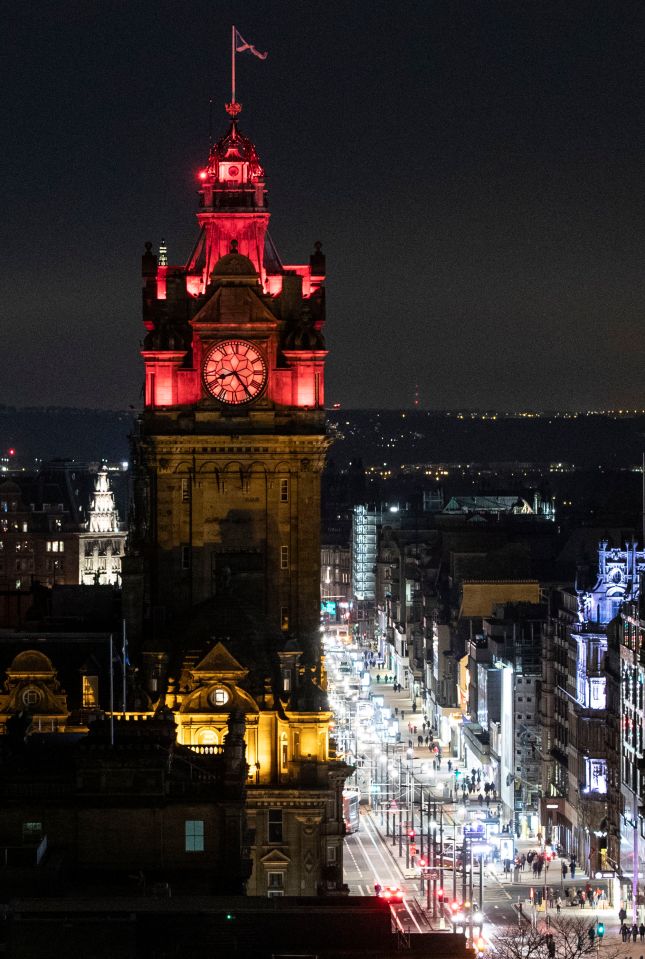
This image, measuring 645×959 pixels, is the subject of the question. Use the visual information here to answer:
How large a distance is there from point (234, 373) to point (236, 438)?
3.72 meters

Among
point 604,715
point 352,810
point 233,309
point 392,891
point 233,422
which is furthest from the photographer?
point 352,810

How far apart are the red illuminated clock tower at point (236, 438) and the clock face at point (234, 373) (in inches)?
2.2

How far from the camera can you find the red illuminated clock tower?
15762 cm

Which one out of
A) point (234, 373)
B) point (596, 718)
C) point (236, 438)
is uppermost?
point (234, 373)

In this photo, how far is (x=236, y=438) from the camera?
158000 mm

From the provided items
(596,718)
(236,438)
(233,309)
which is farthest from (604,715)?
(233,309)

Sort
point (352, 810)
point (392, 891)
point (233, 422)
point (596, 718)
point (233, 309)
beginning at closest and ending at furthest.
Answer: point (392, 891) → point (233, 309) → point (233, 422) → point (596, 718) → point (352, 810)

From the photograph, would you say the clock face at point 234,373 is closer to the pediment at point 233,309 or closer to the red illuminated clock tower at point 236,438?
the red illuminated clock tower at point 236,438

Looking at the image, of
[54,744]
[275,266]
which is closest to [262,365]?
[275,266]

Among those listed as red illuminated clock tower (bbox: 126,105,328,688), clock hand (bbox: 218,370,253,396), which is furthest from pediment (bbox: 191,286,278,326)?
clock hand (bbox: 218,370,253,396)

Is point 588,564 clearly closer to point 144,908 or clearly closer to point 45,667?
point 45,667

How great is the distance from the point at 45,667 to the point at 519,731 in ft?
207

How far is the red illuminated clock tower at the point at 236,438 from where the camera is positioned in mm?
157625

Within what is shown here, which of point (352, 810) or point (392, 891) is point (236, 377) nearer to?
point (392, 891)
